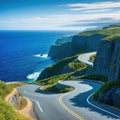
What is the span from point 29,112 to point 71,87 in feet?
85.6

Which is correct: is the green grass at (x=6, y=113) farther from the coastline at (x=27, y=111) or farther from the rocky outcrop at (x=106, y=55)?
the rocky outcrop at (x=106, y=55)

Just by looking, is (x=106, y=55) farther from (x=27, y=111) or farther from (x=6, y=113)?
(x=6, y=113)

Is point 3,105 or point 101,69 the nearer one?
point 3,105

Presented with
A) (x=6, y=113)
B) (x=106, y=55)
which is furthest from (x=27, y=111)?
(x=106, y=55)

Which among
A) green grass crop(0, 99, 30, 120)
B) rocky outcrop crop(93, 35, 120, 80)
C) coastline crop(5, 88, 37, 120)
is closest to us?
green grass crop(0, 99, 30, 120)

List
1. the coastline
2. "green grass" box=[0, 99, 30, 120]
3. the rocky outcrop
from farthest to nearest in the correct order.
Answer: the rocky outcrop < the coastline < "green grass" box=[0, 99, 30, 120]

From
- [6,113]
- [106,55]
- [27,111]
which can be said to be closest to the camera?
[6,113]

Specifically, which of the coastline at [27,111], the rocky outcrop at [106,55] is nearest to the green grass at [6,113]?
the coastline at [27,111]

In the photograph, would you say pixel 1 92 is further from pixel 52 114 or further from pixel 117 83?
pixel 117 83

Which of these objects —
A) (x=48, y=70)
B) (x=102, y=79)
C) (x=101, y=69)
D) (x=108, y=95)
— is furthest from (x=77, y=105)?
(x=48, y=70)

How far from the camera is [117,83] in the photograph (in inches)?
1358

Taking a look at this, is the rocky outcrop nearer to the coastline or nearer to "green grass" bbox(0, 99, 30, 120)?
the coastline

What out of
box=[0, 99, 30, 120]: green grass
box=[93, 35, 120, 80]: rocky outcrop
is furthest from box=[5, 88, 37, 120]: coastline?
box=[93, 35, 120, 80]: rocky outcrop

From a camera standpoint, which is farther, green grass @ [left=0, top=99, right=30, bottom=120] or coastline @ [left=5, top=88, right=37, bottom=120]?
coastline @ [left=5, top=88, right=37, bottom=120]
